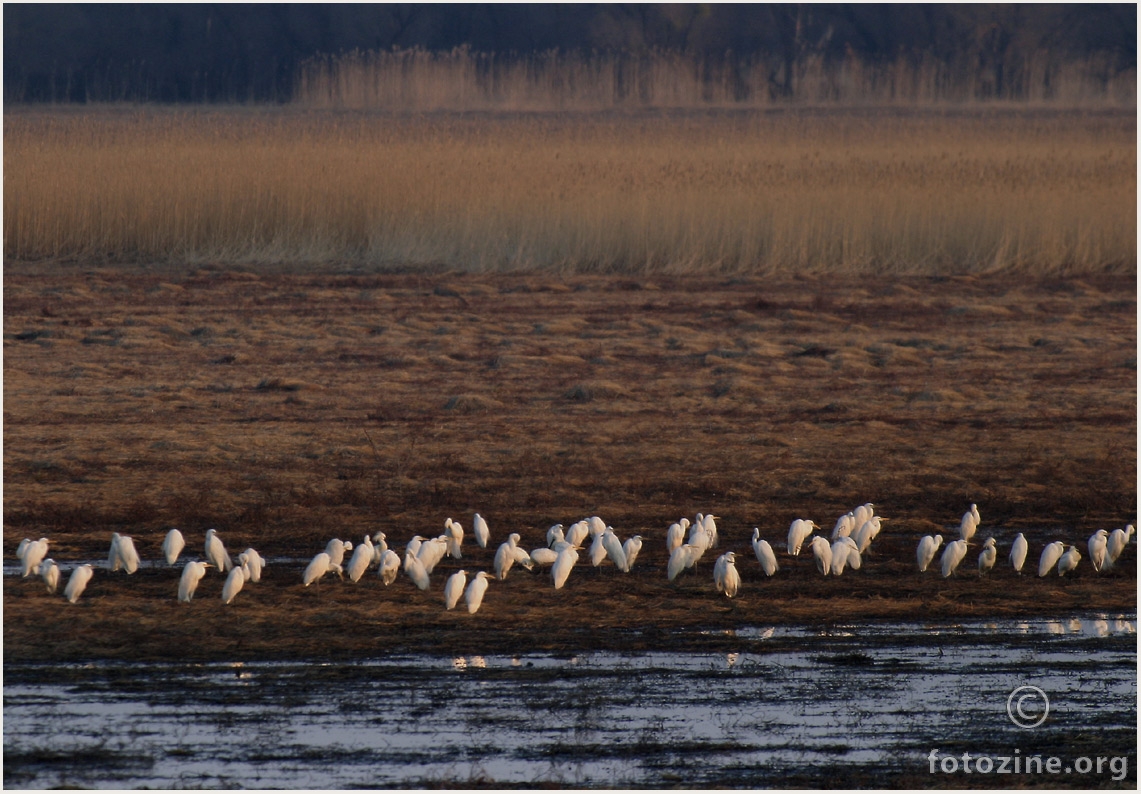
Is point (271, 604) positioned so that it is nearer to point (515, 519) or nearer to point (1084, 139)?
point (515, 519)

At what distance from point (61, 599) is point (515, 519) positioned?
274cm

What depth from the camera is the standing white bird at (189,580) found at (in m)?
7.54

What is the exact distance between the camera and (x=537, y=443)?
11219mm

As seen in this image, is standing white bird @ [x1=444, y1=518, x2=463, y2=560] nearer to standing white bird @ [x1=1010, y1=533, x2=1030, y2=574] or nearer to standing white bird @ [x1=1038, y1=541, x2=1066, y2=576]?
standing white bird @ [x1=1010, y1=533, x2=1030, y2=574]

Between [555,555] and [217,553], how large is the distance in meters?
1.68

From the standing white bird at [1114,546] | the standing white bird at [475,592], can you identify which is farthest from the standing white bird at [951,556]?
the standing white bird at [475,592]

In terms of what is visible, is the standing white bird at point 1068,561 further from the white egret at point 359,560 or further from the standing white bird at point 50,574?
the standing white bird at point 50,574

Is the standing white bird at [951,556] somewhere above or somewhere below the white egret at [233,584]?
above

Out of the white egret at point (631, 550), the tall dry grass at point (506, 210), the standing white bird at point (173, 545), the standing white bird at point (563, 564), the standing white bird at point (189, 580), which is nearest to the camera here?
the standing white bird at point (189, 580)

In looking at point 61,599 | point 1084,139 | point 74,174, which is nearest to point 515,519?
point 61,599

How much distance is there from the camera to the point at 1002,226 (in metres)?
21.8

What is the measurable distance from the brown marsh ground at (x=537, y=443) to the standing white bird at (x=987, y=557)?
87mm

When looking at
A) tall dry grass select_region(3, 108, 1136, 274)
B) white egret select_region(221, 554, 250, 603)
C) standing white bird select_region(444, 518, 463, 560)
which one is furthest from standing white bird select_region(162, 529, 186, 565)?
tall dry grass select_region(3, 108, 1136, 274)

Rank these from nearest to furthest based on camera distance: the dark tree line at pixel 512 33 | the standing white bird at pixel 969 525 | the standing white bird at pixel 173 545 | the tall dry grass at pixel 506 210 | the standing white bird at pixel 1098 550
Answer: the standing white bird at pixel 173 545 < the standing white bird at pixel 1098 550 < the standing white bird at pixel 969 525 < the tall dry grass at pixel 506 210 < the dark tree line at pixel 512 33
